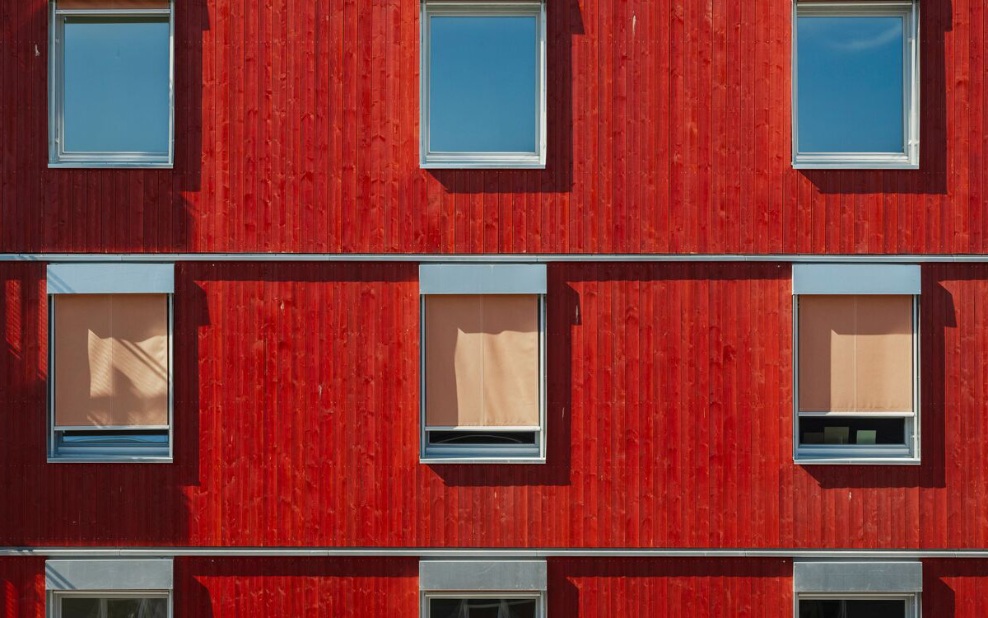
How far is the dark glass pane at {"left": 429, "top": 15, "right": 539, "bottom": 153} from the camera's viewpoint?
343 inches

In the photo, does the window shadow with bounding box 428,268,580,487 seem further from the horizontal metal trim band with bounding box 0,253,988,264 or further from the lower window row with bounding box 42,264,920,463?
the horizontal metal trim band with bounding box 0,253,988,264

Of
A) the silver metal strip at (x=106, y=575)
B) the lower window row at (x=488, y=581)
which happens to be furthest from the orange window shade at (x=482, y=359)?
the silver metal strip at (x=106, y=575)

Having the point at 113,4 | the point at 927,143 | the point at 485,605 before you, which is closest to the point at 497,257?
the point at 485,605

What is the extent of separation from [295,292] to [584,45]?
3.60 metres

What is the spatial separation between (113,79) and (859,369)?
302 inches

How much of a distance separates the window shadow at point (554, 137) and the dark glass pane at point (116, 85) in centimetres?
260

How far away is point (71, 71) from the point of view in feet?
28.7

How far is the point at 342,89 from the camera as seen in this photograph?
28.1ft

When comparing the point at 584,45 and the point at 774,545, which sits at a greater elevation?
the point at 584,45

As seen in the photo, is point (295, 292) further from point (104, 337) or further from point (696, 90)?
point (696, 90)

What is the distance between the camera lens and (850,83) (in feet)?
28.6

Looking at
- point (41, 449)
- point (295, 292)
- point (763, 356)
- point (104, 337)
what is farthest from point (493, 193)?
point (41, 449)

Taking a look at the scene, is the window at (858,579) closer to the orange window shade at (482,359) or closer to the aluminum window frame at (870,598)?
the aluminum window frame at (870,598)

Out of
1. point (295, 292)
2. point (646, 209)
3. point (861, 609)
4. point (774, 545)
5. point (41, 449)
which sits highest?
point (646, 209)
